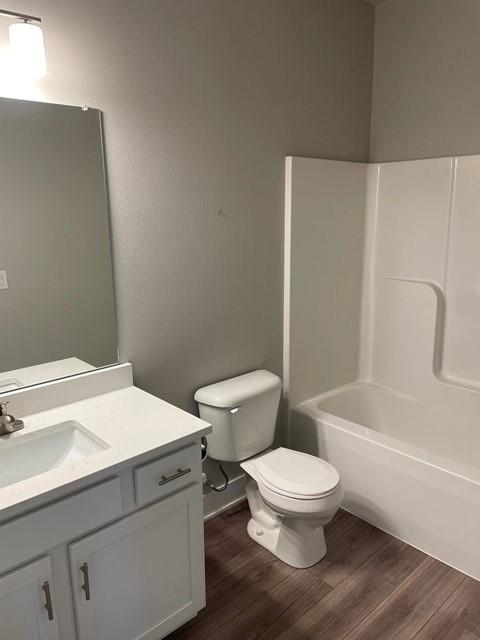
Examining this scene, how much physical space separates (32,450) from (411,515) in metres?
1.65

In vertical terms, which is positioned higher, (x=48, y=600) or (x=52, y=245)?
(x=52, y=245)

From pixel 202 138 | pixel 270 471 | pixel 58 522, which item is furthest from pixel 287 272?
pixel 58 522

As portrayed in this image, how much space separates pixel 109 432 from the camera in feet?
5.38

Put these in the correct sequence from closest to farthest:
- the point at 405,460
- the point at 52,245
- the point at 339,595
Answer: the point at 52,245 < the point at 339,595 < the point at 405,460

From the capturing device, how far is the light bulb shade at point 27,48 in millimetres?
1556

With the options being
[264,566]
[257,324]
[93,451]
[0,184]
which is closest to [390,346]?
[257,324]

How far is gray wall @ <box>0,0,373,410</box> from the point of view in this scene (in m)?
1.86

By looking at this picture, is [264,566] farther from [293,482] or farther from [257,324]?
[257,324]

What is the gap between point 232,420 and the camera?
226 centimetres

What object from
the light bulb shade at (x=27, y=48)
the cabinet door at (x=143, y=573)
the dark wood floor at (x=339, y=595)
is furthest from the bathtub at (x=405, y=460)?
the light bulb shade at (x=27, y=48)

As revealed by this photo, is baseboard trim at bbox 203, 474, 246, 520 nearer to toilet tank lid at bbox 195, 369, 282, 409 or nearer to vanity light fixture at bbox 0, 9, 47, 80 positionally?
toilet tank lid at bbox 195, 369, 282, 409

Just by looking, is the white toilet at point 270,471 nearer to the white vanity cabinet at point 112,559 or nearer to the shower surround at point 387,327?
the shower surround at point 387,327

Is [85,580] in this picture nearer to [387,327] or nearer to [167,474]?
[167,474]

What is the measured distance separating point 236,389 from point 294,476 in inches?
18.0
